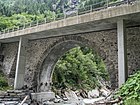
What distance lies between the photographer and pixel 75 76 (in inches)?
944

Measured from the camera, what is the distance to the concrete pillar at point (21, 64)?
1586 cm

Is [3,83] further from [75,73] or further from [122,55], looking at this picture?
[122,55]

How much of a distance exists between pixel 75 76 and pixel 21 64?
9237 millimetres

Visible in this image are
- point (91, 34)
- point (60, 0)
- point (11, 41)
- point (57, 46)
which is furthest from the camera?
point (60, 0)

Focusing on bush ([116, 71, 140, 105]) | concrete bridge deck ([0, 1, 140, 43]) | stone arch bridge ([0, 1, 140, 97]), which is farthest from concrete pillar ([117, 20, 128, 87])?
bush ([116, 71, 140, 105])

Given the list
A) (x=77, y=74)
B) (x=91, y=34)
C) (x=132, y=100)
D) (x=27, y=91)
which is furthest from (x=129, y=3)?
(x=77, y=74)

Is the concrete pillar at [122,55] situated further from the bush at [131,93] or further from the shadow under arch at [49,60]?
the shadow under arch at [49,60]

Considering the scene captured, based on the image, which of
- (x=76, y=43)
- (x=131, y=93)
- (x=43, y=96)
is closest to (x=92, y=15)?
(x=76, y=43)

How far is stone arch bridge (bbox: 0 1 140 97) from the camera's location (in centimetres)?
1011

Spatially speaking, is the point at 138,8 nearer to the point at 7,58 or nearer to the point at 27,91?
the point at 27,91

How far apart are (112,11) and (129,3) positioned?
882 mm

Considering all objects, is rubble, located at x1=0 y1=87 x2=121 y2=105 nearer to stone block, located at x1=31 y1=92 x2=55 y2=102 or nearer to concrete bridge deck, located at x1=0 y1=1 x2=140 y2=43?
stone block, located at x1=31 y1=92 x2=55 y2=102

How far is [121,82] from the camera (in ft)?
32.1

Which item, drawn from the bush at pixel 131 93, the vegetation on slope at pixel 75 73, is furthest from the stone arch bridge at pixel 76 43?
the vegetation on slope at pixel 75 73
